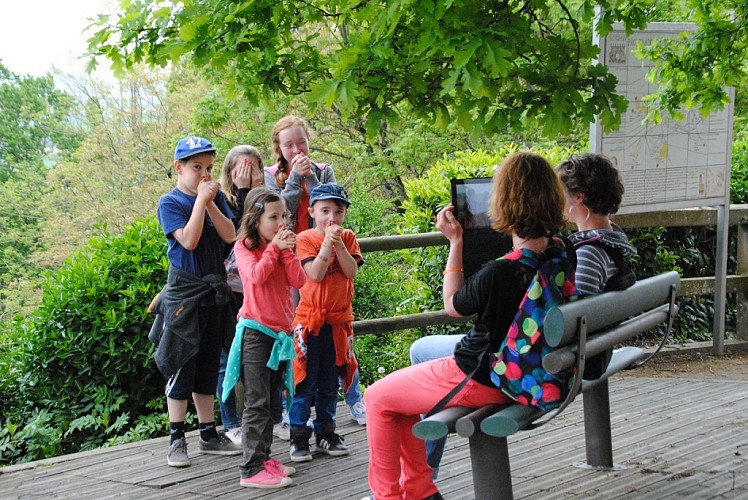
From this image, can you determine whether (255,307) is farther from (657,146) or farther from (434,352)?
(657,146)

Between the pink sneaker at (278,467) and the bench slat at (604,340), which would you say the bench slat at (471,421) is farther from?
the pink sneaker at (278,467)

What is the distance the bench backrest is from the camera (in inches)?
134

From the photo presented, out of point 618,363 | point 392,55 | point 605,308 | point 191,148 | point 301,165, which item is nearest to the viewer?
point 605,308

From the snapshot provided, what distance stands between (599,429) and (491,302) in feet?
4.94

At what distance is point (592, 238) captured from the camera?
4.14 metres

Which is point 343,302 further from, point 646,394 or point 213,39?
point 646,394

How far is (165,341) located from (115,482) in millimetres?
763

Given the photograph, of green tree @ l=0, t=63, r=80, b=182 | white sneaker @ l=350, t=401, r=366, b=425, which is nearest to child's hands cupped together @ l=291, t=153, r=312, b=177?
white sneaker @ l=350, t=401, r=366, b=425

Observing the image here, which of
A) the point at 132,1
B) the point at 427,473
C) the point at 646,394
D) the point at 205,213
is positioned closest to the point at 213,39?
the point at 132,1

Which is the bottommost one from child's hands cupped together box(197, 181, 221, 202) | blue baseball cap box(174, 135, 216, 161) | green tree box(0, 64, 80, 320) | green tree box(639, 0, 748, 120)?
green tree box(0, 64, 80, 320)

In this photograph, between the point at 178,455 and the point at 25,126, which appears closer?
the point at 178,455

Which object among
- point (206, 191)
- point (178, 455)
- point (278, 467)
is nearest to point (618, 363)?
point (278, 467)

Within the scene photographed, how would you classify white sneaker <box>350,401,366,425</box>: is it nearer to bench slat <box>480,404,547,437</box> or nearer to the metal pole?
bench slat <box>480,404,547,437</box>

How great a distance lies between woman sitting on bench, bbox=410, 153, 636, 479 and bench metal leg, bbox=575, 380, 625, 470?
45 cm
